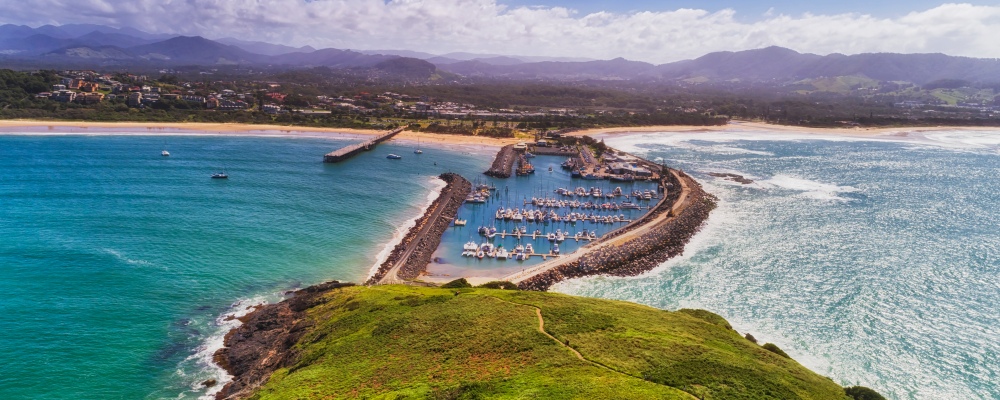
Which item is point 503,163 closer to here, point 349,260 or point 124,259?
point 349,260

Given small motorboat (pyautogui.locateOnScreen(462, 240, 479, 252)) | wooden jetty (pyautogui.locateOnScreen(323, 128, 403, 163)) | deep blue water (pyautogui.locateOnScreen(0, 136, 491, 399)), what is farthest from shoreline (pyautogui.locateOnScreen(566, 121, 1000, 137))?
small motorboat (pyautogui.locateOnScreen(462, 240, 479, 252))

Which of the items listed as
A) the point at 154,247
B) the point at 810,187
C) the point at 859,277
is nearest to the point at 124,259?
the point at 154,247

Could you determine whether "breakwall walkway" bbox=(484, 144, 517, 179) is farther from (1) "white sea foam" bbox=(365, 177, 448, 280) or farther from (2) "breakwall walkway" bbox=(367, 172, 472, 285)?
(2) "breakwall walkway" bbox=(367, 172, 472, 285)

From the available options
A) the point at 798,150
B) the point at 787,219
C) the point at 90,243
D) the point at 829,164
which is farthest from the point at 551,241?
the point at 798,150

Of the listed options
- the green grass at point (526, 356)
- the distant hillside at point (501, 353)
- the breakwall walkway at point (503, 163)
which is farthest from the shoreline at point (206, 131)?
the green grass at point (526, 356)

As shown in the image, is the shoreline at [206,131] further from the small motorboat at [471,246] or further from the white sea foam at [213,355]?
the white sea foam at [213,355]

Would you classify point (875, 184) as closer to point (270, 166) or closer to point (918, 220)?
point (918, 220)
